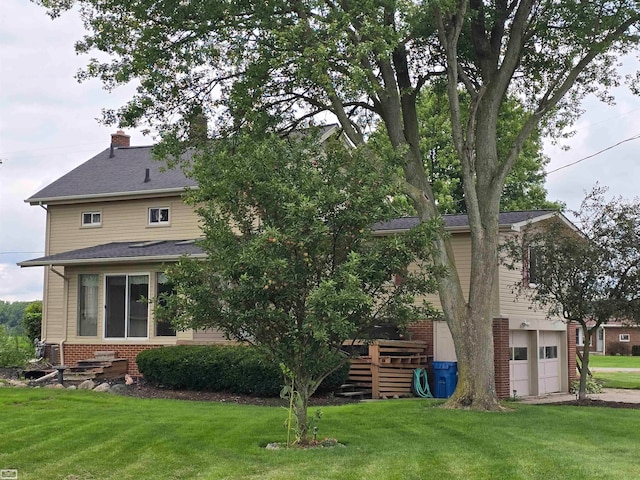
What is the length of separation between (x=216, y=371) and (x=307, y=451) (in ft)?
28.0

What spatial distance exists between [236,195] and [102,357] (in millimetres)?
13072

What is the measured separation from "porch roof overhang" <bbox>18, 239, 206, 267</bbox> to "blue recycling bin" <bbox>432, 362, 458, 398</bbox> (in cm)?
660

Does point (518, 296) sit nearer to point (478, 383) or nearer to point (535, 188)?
point (478, 383)

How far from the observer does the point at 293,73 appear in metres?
17.8

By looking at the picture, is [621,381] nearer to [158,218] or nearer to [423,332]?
[423,332]

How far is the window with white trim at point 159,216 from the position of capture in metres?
24.6

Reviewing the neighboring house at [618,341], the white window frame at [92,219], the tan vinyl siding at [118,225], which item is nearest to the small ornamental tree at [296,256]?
the tan vinyl siding at [118,225]

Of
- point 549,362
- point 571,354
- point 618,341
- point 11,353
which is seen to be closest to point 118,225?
point 11,353

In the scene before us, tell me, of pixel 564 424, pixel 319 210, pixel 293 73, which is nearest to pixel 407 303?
pixel 319 210

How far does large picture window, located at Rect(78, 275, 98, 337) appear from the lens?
76.6 ft

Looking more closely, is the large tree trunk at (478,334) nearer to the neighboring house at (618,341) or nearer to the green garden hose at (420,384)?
the green garden hose at (420,384)

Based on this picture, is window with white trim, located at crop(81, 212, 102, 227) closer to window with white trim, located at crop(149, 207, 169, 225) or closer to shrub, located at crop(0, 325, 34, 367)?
window with white trim, located at crop(149, 207, 169, 225)

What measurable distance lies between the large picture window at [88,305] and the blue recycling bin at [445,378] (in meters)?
9.64

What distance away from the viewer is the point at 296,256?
1033 centimetres
